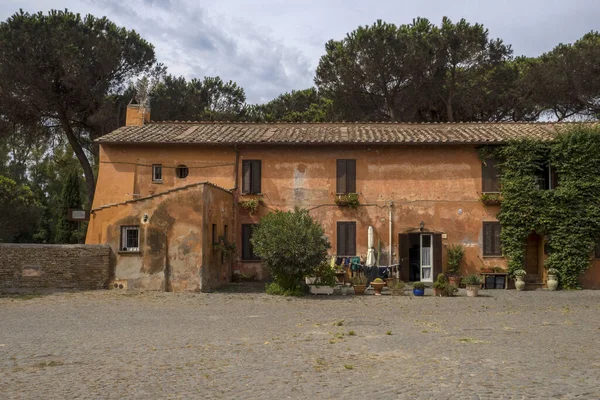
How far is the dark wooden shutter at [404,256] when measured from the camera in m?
21.4

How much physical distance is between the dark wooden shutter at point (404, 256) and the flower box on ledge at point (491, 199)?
3.19 meters

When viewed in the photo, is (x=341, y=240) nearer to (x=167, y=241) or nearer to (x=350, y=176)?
(x=350, y=176)

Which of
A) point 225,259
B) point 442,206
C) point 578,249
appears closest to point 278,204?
point 225,259

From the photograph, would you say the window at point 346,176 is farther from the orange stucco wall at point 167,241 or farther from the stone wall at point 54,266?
the stone wall at point 54,266

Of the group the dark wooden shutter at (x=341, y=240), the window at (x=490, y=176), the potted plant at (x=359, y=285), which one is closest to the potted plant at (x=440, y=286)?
the potted plant at (x=359, y=285)

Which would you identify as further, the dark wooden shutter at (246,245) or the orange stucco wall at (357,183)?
the dark wooden shutter at (246,245)

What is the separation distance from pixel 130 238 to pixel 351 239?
26.6 feet

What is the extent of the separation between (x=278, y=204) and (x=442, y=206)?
628cm

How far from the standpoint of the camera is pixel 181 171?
73.5ft

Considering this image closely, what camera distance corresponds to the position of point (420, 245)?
844 inches

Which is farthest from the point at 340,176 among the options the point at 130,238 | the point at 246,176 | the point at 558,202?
the point at 130,238

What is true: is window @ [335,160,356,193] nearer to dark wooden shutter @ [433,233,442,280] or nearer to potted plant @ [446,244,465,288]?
dark wooden shutter @ [433,233,442,280]

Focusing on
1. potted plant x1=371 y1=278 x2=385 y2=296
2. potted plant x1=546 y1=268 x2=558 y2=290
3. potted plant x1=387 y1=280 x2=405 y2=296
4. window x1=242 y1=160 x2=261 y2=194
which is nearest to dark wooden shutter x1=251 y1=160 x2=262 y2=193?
window x1=242 y1=160 x2=261 y2=194

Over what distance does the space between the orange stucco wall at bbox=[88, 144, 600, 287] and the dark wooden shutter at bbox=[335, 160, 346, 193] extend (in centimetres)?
16
